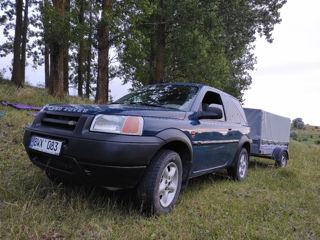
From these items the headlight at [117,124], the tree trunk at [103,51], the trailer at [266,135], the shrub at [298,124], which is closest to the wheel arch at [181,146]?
the headlight at [117,124]

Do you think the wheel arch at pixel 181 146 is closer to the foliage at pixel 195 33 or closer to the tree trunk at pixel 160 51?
the foliage at pixel 195 33

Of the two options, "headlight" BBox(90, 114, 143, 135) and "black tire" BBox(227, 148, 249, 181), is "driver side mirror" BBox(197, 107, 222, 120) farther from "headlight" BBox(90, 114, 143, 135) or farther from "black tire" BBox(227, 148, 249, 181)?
"black tire" BBox(227, 148, 249, 181)

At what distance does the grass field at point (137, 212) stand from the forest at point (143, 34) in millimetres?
5391

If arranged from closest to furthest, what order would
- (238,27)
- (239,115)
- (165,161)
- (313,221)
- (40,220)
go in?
(40,220), (165,161), (313,221), (239,115), (238,27)

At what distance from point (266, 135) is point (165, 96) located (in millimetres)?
4666

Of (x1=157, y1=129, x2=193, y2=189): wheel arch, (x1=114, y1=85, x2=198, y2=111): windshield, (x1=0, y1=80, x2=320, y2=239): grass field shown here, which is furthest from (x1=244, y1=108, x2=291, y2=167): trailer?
(x1=157, y1=129, x2=193, y2=189): wheel arch

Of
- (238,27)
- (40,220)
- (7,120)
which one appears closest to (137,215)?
(40,220)

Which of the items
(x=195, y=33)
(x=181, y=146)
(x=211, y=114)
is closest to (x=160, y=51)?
(x=195, y=33)

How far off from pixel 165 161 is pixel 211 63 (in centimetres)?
1173

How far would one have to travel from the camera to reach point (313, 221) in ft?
10.0

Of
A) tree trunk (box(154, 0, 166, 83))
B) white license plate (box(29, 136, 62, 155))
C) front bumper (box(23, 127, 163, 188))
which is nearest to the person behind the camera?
front bumper (box(23, 127, 163, 188))

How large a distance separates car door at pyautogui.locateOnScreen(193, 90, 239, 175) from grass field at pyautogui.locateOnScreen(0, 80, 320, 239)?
0.50 m

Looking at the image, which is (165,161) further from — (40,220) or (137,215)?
(40,220)

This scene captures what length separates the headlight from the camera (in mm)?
2277
